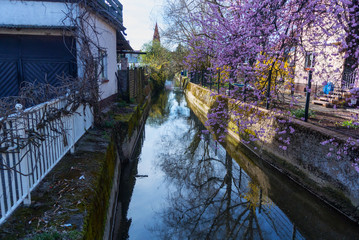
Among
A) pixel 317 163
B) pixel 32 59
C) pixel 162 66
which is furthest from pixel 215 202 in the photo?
pixel 162 66

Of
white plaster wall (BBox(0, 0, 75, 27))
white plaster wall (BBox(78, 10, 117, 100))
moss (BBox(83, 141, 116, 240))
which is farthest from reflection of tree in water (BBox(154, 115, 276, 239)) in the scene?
white plaster wall (BBox(0, 0, 75, 27))

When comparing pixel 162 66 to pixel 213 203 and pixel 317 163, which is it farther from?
pixel 317 163

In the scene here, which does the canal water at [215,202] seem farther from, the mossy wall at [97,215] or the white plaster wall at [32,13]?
the white plaster wall at [32,13]

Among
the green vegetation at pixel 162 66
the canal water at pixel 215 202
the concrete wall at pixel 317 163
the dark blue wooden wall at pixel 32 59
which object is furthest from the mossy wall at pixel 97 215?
the green vegetation at pixel 162 66

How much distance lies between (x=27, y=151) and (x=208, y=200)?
4.28m

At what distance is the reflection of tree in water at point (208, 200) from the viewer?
4.87 metres

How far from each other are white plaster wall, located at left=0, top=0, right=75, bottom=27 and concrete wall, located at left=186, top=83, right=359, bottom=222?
6815 millimetres

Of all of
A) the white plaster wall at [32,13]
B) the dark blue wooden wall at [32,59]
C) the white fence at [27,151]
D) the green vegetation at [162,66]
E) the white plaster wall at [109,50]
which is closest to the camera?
the white fence at [27,151]

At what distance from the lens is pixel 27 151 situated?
2740 mm

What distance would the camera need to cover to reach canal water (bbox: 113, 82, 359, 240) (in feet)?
15.7

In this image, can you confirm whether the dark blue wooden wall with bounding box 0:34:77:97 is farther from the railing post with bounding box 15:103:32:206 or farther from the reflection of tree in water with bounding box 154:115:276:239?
the railing post with bounding box 15:103:32:206

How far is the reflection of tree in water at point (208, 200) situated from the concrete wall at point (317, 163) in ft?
3.64

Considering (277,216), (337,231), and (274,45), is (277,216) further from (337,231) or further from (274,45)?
(274,45)

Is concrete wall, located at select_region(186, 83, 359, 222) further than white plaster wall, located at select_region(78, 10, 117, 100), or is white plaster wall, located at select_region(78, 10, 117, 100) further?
white plaster wall, located at select_region(78, 10, 117, 100)
